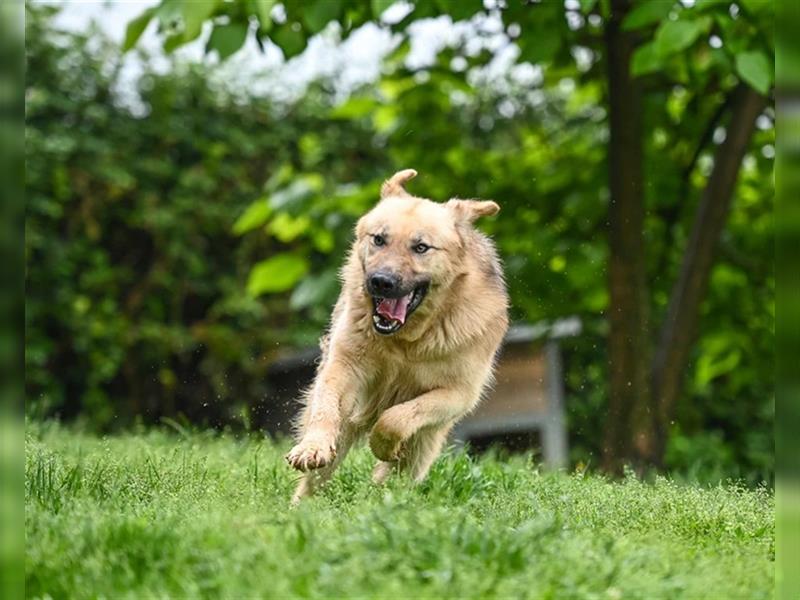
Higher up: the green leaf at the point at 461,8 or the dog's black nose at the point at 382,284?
the green leaf at the point at 461,8

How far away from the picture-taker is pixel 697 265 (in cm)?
896

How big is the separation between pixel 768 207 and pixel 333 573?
7695mm

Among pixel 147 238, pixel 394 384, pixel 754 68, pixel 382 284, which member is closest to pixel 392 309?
pixel 382 284

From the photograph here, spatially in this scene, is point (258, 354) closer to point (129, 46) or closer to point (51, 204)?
point (51, 204)

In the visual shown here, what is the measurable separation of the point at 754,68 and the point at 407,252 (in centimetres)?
214

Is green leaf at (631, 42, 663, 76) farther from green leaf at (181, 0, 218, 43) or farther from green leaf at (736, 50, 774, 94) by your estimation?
green leaf at (181, 0, 218, 43)

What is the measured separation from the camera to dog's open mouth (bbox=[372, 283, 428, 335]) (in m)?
5.50

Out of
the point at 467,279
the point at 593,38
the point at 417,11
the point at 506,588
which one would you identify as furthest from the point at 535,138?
the point at 506,588

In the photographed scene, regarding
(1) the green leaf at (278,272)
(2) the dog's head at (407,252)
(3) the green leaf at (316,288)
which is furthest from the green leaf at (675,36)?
(1) the green leaf at (278,272)

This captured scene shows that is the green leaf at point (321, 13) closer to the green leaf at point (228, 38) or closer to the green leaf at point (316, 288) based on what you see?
the green leaf at point (228, 38)

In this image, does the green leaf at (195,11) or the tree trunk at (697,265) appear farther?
the tree trunk at (697,265)

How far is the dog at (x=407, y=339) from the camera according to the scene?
555 centimetres

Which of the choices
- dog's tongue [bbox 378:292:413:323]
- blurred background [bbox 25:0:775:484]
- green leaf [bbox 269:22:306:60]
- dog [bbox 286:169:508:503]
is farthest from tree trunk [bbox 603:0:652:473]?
dog's tongue [bbox 378:292:413:323]

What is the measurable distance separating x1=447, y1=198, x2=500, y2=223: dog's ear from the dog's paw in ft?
4.89
